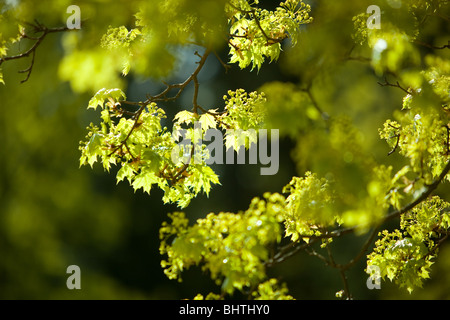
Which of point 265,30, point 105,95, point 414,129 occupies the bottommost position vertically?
point 414,129

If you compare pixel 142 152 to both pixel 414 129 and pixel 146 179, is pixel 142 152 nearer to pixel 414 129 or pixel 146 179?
pixel 146 179

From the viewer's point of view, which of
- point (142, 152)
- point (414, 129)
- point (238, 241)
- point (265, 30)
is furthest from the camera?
point (265, 30)

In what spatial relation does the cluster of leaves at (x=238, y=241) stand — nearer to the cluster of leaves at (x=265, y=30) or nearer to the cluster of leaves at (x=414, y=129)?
the cluster of leaves at (x=414, y=129)

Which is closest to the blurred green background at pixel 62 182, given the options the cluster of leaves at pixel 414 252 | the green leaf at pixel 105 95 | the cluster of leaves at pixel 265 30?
the cluster of leaves at pixel 414 252

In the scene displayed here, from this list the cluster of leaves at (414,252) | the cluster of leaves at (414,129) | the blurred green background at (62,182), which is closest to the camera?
the blurred green background at (62,182)

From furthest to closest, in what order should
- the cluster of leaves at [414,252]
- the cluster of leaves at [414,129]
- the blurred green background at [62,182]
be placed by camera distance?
the cluster of leaves at [414,252], the cluster of leaves at [414,129], the blurred green background at [62,182]

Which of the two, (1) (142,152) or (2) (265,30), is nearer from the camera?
(1) (142,152)

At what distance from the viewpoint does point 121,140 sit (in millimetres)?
3021

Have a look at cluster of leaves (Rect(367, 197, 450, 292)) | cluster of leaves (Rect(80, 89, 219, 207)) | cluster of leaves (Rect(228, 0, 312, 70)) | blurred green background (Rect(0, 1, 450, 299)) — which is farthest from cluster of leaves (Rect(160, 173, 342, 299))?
cluster of leaves (Rect(228, 0, 312, 70))

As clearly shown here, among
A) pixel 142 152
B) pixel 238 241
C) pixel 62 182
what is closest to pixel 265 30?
pixel 142 152

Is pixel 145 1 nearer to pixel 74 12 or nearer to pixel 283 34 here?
pixel 74 12

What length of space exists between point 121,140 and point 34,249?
65.3 inches

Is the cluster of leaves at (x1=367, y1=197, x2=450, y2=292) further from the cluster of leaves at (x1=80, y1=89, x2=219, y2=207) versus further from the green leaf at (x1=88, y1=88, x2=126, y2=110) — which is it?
the green leaf at (x1=88, y1=88, x2=126, y2=110)

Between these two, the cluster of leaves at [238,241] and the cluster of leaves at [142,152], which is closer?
the cluster of leaves at [238,241]
